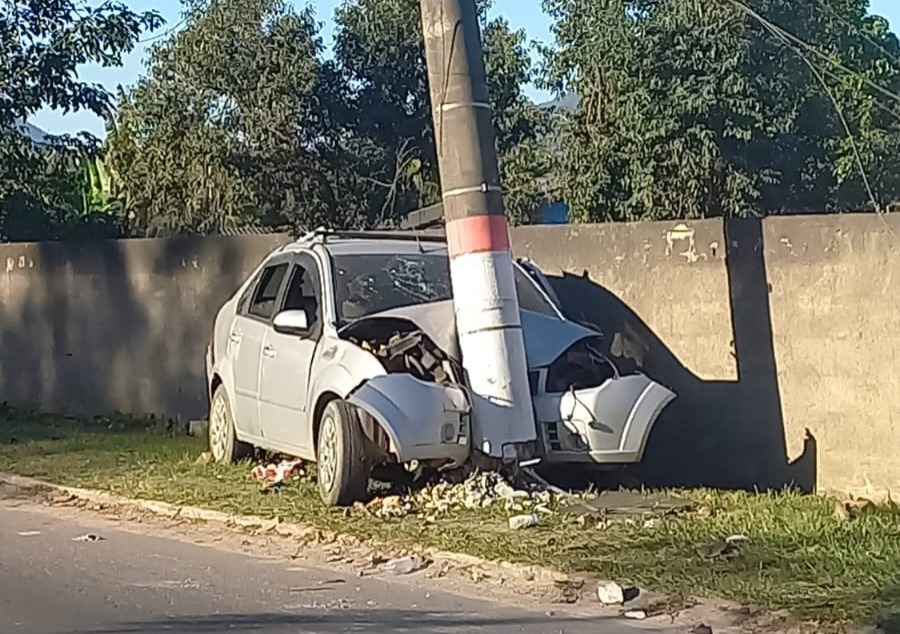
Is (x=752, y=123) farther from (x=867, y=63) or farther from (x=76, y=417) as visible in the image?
(x=76, y=417)

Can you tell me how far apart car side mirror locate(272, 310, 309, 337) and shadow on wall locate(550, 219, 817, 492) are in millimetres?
2371

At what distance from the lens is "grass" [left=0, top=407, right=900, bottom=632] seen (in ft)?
25.0

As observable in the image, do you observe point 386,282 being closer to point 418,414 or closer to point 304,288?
point 304,288

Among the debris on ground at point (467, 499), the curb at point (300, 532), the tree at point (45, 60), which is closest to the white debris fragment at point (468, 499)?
the debris on ground at point (467, 499)

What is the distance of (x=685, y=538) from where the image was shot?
8.95 metres

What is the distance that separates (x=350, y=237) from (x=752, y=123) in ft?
50.9

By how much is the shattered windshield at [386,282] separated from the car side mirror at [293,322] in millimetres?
262

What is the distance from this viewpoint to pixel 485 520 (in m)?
9.65

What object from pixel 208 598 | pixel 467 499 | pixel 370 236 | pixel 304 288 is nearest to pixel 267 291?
pixel 304 288

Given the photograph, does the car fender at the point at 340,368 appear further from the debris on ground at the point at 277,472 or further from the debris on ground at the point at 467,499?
the debris on ground at the point at 277,472

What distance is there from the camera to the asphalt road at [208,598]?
7.41 meters

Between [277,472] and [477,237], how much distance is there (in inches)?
101

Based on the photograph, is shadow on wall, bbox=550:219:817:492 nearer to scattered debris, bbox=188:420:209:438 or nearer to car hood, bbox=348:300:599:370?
car hood, bbox=348:300:599:370

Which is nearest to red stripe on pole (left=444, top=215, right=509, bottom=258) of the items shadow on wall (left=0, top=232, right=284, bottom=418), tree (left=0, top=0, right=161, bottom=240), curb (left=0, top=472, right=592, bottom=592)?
curb (left=0, top=472, right=592, bottom=592)
